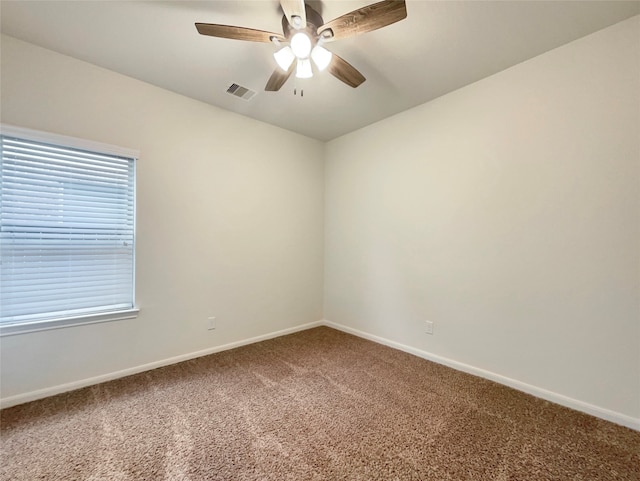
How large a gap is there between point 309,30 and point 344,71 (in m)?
0.37

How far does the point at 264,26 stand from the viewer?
1.87 m

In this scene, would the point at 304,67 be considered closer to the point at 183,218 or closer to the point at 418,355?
the point at 183,218

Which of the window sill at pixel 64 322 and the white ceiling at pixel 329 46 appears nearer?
the white ceiling at pixel 329 46

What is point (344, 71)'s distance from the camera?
76.2 inches

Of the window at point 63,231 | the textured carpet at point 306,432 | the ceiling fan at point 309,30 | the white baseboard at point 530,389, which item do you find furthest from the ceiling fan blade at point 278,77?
the white baseboard at point 530,389

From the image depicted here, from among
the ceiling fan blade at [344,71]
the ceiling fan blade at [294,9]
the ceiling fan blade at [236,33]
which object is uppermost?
the ceiling fan blade at [294,9]

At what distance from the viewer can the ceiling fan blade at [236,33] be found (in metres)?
1.56

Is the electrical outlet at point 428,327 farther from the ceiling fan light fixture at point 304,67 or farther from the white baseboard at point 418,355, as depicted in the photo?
the ceiling fan light fixture at point 304,67

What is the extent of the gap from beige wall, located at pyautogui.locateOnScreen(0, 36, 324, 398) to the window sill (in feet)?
0.15

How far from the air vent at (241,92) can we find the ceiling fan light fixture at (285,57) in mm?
873

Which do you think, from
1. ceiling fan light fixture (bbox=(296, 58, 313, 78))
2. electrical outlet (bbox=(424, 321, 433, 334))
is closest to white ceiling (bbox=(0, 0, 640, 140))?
ceiling fan light fixture (bbox=(296, 58, 313, 78))

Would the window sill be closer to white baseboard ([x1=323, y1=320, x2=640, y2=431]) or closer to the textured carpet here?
the textured carpet

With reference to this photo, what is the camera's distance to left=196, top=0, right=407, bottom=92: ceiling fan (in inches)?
56.7

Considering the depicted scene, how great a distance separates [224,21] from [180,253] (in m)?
1.96
